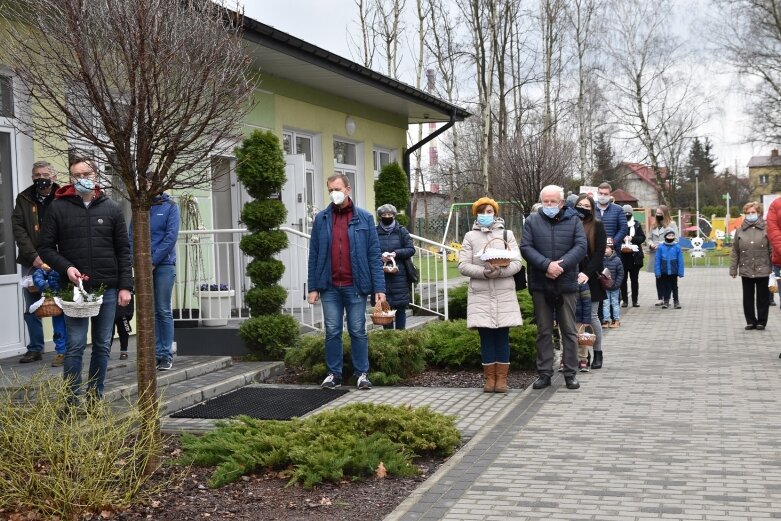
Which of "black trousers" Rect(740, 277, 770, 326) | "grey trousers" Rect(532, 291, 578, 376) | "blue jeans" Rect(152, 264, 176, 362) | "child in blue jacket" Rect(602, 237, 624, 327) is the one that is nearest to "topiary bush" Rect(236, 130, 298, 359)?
"blue jeans" Rect(152, 264, 176, 362)

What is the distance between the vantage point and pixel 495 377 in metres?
9.41

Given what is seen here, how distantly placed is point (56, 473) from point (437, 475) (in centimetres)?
232

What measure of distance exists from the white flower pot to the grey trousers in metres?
3.71

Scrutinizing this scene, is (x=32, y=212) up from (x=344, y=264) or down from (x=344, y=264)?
up

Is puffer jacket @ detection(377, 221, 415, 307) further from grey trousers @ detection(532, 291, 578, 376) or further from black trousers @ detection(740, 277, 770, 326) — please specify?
black trousers @ detection(740, 277, 770, 326)

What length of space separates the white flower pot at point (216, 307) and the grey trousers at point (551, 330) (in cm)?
371

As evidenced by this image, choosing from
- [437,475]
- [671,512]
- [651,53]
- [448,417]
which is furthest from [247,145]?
[651,53]

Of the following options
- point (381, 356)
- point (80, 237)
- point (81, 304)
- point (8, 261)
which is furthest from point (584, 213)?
point (8, 261)

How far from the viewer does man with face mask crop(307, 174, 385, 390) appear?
31.0 ft

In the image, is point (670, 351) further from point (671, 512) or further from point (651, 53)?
point (651, 53)

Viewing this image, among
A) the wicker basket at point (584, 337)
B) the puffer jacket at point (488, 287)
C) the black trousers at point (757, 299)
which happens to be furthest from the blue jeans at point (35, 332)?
the black trousers at point (757, 299)

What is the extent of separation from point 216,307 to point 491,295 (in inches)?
142

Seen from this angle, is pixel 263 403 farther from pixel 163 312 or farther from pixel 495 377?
pixel 495 377

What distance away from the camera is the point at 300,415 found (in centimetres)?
830
